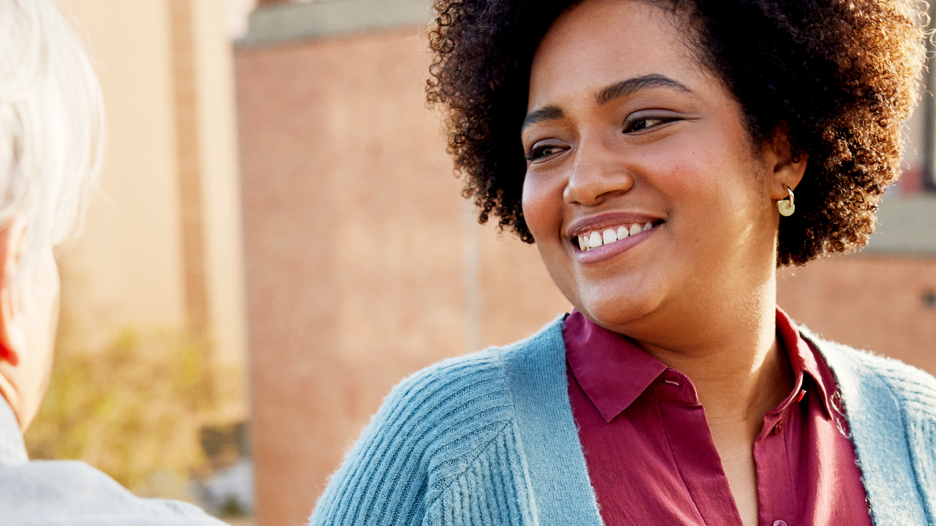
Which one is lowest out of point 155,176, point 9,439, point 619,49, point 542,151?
point 9,439

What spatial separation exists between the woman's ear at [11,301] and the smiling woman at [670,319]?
2.33 ft

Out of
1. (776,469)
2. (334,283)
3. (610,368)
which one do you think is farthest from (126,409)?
(776,469)

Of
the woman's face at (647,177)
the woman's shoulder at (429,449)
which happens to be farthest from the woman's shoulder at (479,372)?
the woman's face at (647,177)

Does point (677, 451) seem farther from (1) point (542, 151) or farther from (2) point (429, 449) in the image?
(1) point (542, 151)

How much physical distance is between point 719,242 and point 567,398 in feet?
1.28

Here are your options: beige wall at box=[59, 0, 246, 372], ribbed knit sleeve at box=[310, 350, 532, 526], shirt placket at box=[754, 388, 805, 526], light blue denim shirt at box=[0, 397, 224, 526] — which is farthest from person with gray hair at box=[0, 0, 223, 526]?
beige wall at box=[59, 0, 246, 372]

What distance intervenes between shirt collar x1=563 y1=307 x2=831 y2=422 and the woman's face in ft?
0.16

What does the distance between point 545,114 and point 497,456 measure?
0.63 meters

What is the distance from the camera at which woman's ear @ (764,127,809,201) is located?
1.70 m

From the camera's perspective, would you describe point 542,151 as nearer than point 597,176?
No

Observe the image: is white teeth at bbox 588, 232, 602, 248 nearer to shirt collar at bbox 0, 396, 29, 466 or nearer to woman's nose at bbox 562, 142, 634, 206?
woman's nose at bbox 562, 142, 634, 206

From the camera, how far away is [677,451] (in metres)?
1.60

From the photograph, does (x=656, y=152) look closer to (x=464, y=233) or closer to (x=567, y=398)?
(x=567, y=398)

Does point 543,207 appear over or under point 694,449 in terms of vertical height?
over
